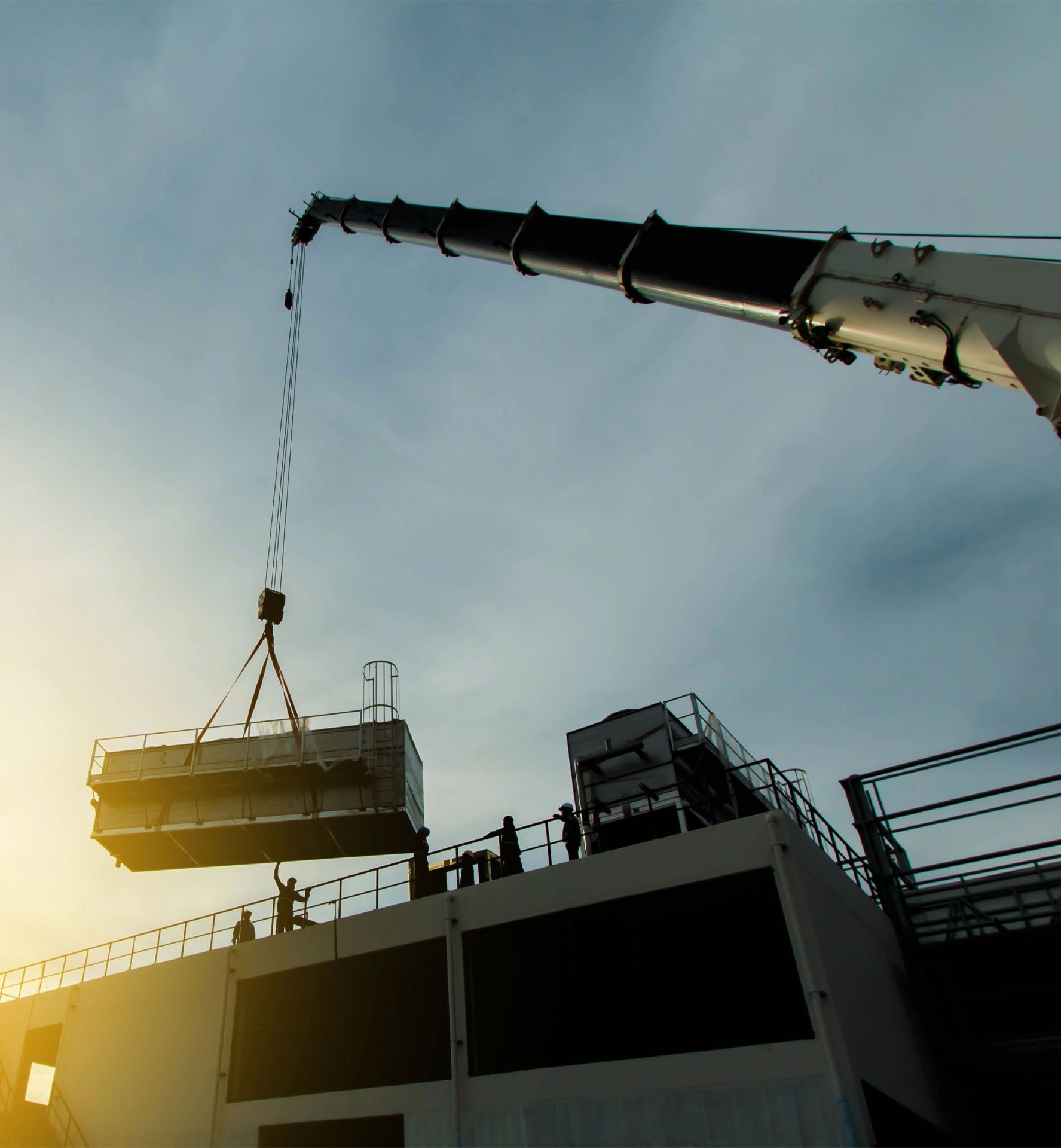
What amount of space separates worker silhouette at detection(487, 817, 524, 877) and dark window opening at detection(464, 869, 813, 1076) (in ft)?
5.11

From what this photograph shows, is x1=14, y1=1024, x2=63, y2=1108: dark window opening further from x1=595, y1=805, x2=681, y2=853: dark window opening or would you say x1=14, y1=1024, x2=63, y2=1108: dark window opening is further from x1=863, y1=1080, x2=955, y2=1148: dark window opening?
x1=863, y1=1080, x2=955, y2=1148: dark window opening

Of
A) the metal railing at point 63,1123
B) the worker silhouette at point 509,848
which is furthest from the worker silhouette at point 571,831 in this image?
the metal railing at point 63,1123

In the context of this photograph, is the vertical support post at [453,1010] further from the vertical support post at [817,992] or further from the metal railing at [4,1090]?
the metal railing at [4,1090]

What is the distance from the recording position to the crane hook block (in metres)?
24.0

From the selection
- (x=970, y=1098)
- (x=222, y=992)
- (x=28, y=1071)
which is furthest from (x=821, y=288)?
(x=28, y=1071)

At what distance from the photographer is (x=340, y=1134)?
15.4m

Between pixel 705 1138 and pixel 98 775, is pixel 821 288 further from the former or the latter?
pixel 98 775

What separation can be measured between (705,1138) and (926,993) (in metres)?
5.70

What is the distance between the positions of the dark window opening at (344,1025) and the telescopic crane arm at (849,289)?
1230 cm

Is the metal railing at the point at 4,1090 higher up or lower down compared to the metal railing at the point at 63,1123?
higher up

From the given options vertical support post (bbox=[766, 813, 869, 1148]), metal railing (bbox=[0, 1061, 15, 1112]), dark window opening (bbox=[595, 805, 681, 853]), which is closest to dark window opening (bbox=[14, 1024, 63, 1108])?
metal railing (bbox=[0, 1061, 15, 1112])

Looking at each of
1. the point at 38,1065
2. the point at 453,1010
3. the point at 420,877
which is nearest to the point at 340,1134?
the point at 453,1010

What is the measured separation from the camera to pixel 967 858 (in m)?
14.3

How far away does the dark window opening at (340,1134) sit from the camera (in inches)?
577
